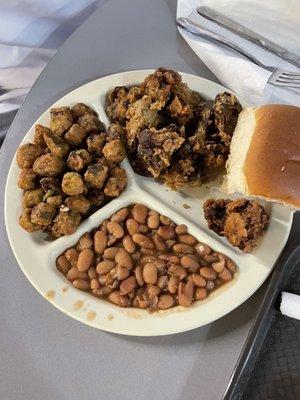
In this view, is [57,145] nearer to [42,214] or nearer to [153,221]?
[42,214]

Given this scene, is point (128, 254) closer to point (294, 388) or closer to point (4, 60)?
point (294, 388)

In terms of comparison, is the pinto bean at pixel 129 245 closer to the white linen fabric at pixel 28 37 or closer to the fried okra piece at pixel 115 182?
the fried okra piece at pixel 115 182

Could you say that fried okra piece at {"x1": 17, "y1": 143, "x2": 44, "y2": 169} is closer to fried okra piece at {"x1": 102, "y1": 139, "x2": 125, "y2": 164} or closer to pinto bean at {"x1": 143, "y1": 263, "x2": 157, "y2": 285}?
fried okra piece at {"x1": 102, "y1": 139, "x2": 125, "y2": 164}

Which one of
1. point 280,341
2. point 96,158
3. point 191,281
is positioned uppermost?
point 96,158

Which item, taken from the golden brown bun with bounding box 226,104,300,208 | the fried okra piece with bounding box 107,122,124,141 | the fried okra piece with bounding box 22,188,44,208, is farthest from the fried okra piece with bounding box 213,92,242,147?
the fried okra piece with bounding box 22,188,44,208

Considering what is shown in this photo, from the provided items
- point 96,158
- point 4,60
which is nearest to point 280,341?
point 96,158

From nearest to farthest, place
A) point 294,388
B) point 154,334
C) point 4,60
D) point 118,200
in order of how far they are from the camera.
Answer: point 294,388, point 154,334, point 118,200, point 4,60
